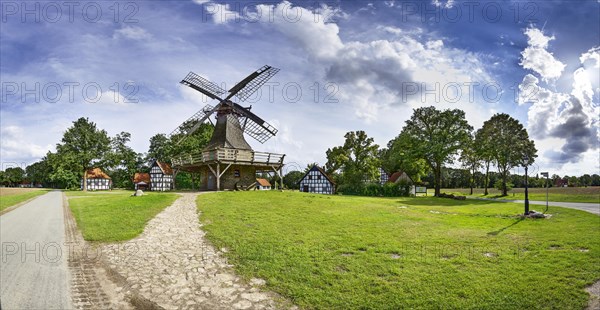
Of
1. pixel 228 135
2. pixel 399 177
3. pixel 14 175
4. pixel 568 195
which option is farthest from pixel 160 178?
pixel 14 175

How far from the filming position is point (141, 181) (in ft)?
226

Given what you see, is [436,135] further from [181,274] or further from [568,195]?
[181,274]

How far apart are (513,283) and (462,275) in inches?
40.6

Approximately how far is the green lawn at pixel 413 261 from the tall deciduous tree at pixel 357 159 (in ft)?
96.4

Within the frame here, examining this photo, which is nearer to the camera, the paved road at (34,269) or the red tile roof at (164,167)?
the paved road at (34,269)

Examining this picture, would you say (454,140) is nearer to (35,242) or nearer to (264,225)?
(264,225)

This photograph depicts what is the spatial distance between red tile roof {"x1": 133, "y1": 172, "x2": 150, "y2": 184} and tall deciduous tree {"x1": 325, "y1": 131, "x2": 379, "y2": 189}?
151 feet

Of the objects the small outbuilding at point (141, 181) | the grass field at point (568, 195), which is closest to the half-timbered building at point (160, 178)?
the small outbuilding at point (141, 181)

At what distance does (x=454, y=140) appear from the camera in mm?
41219

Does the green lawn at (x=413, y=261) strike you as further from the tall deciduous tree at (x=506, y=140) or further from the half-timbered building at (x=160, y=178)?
the half-timbered building at (x=160, y=178)

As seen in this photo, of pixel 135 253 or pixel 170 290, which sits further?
pixel 135 253

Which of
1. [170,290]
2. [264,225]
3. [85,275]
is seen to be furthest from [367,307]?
[264,225]

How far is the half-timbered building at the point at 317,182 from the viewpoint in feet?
165

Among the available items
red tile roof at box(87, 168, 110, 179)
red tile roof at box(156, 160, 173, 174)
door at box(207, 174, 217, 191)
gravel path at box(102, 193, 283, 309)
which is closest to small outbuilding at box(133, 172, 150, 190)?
red tile roof at box(156, 160, 173, 174)
